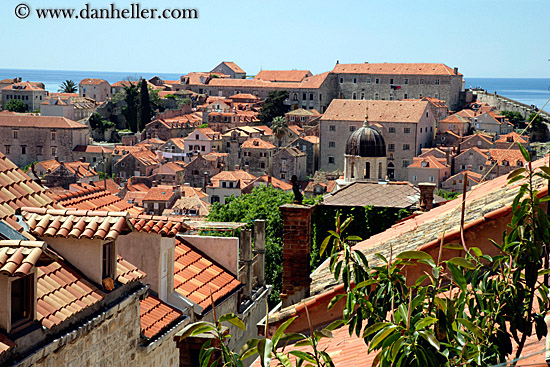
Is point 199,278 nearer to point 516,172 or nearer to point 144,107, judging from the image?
point 516,172

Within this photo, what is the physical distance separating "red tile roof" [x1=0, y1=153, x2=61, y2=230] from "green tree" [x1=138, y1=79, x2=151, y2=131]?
90.5m

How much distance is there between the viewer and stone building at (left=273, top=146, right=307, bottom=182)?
78.7 meters

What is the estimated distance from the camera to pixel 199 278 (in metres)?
9.53

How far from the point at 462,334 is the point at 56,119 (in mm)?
87799

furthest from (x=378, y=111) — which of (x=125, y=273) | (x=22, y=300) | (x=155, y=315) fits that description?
(x=22, y=300)

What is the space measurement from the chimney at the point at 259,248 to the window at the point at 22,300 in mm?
6617

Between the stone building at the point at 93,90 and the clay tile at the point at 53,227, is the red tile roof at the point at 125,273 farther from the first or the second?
the stone building at the point at 93,90

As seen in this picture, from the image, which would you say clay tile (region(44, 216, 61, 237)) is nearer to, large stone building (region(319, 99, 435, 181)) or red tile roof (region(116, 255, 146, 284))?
red tile roof (region(116, 255, 146, 284))

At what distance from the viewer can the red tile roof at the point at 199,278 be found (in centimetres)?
889

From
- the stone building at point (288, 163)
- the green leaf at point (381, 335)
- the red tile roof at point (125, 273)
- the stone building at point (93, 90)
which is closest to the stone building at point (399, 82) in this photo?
the stone building at point (288, 163)

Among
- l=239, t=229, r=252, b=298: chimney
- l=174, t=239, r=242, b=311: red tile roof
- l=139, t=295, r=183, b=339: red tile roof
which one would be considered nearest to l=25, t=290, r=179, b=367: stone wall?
l=139, t=295, r=183, b=339: red tile roof

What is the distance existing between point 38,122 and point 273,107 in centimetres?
2674

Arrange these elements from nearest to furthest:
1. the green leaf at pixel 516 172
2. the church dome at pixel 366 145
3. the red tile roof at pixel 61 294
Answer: the green leaf at pixel 516 172 < the red tile roof at pixel 61 294 < the church dome at pixel 366 145

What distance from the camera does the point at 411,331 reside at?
2934 millimetres
